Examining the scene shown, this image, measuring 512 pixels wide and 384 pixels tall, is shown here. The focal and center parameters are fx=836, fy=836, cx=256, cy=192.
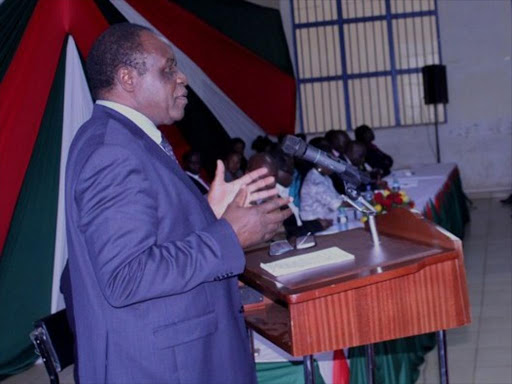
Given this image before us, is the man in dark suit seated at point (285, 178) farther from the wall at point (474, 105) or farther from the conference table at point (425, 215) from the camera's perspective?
the wall at point (474, 105)

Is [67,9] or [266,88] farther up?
[67,9]

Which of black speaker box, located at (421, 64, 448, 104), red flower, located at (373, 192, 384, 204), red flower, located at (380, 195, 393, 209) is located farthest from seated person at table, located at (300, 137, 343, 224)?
black speaker box, located at (421, 64, 448, 104)

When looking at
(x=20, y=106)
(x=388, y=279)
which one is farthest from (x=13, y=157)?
(x=388, y=279)

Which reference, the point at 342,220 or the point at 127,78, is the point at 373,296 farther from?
the point at 342,220

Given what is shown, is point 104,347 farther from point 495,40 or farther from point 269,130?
point 495,40

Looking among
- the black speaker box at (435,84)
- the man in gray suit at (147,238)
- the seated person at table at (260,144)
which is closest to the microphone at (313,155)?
the man in gray suit at (147,238)

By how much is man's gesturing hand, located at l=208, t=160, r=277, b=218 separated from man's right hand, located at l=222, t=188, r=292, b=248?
35mm

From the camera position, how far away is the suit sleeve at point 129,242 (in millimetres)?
1588

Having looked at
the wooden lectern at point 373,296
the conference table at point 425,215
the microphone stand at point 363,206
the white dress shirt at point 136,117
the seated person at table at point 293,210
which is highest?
the white dress shirt at point 136,117

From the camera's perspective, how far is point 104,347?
1709 millimetres

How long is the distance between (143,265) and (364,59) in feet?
32.5

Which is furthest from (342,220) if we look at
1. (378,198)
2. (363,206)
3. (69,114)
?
(363,206)

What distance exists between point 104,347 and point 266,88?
831 centimetres

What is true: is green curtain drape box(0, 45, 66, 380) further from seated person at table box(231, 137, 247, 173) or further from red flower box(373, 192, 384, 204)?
seated person at table box(231, 137, 247, 173)
